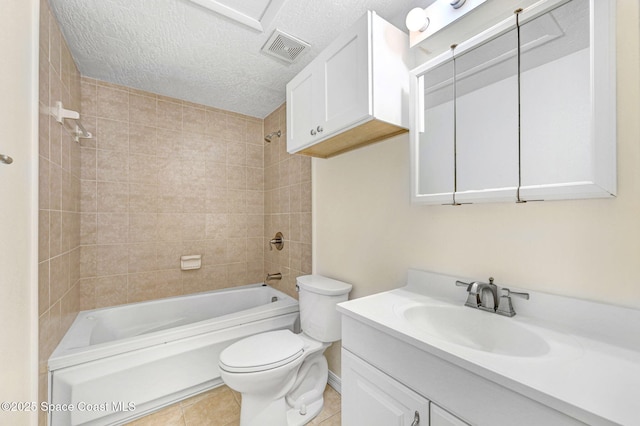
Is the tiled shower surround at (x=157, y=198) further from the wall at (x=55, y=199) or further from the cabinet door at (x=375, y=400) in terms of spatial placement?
the cabinet door at (x=375, y=400)

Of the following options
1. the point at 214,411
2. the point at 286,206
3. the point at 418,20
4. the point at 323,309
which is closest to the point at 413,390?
the point at 323,309

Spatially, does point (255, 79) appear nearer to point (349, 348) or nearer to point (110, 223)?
point (110, 223)

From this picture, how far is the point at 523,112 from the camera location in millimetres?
904

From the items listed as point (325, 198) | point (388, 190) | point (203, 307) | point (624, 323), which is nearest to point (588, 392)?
point (624, 323)

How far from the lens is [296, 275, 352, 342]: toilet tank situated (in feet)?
5.10

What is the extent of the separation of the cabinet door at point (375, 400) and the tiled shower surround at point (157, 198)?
3.65 ft

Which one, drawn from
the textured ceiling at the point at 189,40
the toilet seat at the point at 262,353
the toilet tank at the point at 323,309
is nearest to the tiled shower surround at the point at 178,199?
the textured ceiling at the point at 189,40

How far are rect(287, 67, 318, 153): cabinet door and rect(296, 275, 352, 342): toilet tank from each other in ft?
3.02

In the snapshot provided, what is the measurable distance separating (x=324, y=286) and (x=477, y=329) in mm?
880

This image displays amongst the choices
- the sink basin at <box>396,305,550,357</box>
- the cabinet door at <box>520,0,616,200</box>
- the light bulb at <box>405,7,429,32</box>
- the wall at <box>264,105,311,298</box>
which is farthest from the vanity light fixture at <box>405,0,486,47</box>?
the sink basin at <box>396,305,550,357</box>

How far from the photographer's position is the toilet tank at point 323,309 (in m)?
1.55

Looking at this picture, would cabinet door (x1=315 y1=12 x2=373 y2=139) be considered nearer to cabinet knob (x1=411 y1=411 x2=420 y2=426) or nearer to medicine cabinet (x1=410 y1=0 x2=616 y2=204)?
medicine cabinet (x1=410 y1=0 x2=616 y2=204)
